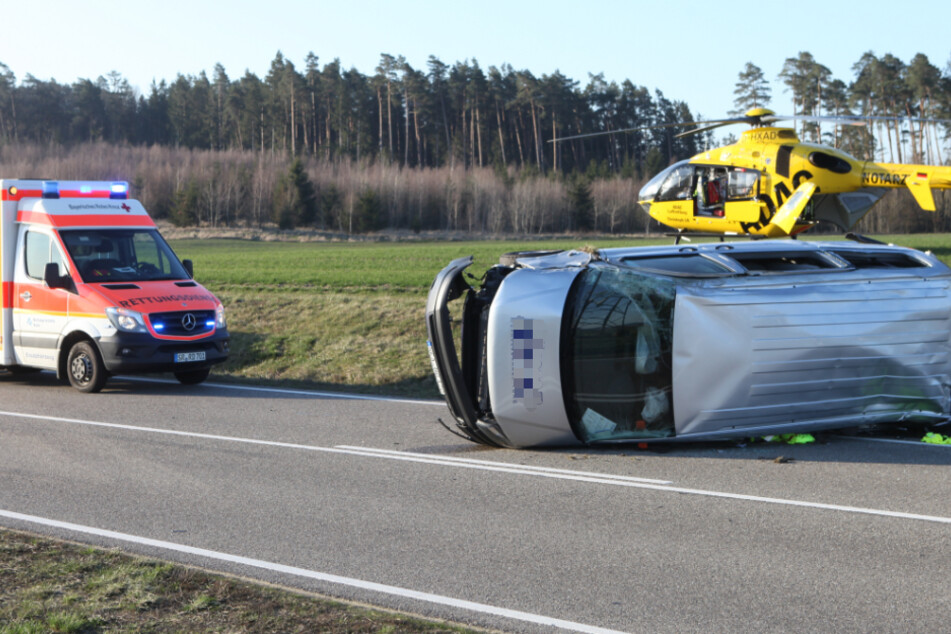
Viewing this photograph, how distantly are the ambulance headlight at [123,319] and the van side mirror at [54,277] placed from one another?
2.89ft

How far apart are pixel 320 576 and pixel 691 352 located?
4.11 meters

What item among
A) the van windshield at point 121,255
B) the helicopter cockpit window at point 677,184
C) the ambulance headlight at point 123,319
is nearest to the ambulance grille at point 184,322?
the ambulance headlight at point 123,319

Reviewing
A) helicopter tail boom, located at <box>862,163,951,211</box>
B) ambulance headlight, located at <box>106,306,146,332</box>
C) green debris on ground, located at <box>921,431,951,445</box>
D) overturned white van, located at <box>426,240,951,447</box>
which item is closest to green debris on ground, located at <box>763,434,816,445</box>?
overturned white van, located at <box>426,240,951,447</box>

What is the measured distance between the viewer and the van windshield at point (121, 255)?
13.4 m

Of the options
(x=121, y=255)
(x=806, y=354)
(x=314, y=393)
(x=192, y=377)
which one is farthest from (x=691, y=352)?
(x=121, y=255)

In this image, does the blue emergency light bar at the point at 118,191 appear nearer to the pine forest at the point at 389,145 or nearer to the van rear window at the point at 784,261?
the van rear window at the point at 784,261

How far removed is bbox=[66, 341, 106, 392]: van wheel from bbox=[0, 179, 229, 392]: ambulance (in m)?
0.01

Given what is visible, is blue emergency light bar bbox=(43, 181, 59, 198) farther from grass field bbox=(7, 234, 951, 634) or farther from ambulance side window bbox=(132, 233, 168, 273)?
grass field bbox=(7, 234, 951, 634)

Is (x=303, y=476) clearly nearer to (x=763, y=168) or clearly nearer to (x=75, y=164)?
(x=763, y=168)

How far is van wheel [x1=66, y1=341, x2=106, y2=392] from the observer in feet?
42.2

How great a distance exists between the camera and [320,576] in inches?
210

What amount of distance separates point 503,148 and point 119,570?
10571 cm

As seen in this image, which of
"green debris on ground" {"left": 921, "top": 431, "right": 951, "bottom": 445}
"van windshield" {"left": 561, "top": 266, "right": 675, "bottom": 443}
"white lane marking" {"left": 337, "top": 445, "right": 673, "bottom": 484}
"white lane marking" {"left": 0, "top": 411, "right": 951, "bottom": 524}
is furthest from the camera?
"green debris on ground" {"left": 921, "top": 431, "right": 951, "bottom": 445}

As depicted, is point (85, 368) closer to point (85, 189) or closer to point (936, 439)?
point (85, 189)
